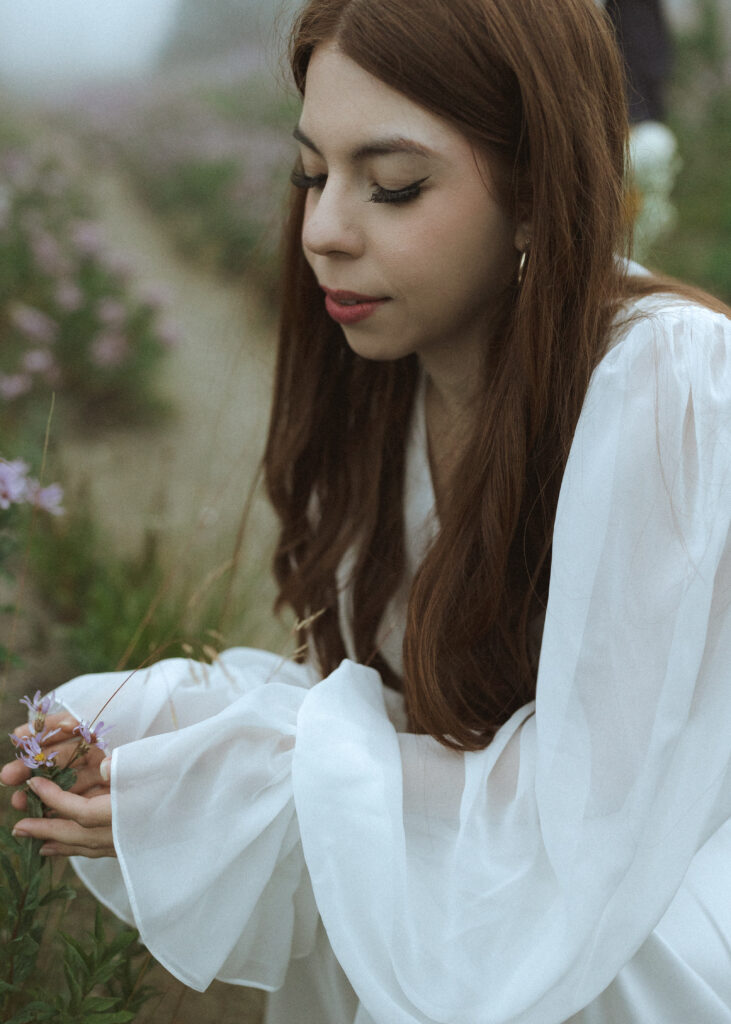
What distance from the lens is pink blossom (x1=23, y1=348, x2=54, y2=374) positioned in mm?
3316

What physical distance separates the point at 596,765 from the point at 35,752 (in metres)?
0.67

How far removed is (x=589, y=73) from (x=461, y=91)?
184 millimetres

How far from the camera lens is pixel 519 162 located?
4.70 feet

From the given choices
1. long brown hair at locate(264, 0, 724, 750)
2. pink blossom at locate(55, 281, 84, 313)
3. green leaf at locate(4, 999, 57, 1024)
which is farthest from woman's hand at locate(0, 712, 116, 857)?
pink blossom at locate(55, 281, 84, 313)

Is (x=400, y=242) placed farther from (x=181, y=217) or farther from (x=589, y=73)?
(x=181, y=217)

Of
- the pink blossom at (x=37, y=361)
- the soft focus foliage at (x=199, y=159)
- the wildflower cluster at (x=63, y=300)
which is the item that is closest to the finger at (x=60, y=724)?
the pink blossom at (x=37, y=361)

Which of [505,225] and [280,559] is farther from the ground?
[505,225]

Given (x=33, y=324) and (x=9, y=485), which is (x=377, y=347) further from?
(x=33, y=324)

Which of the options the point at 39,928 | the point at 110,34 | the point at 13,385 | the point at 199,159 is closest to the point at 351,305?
the point at 39,928

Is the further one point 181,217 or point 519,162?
point 181,217

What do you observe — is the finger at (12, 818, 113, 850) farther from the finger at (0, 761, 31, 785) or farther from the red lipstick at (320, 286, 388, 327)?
the red lipstick at (320, 286, 388, 327)

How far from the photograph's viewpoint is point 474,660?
160 centimetres

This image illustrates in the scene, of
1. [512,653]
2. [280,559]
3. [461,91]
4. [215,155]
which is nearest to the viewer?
[461,91]

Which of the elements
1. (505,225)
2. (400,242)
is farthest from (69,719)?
(505,225)
